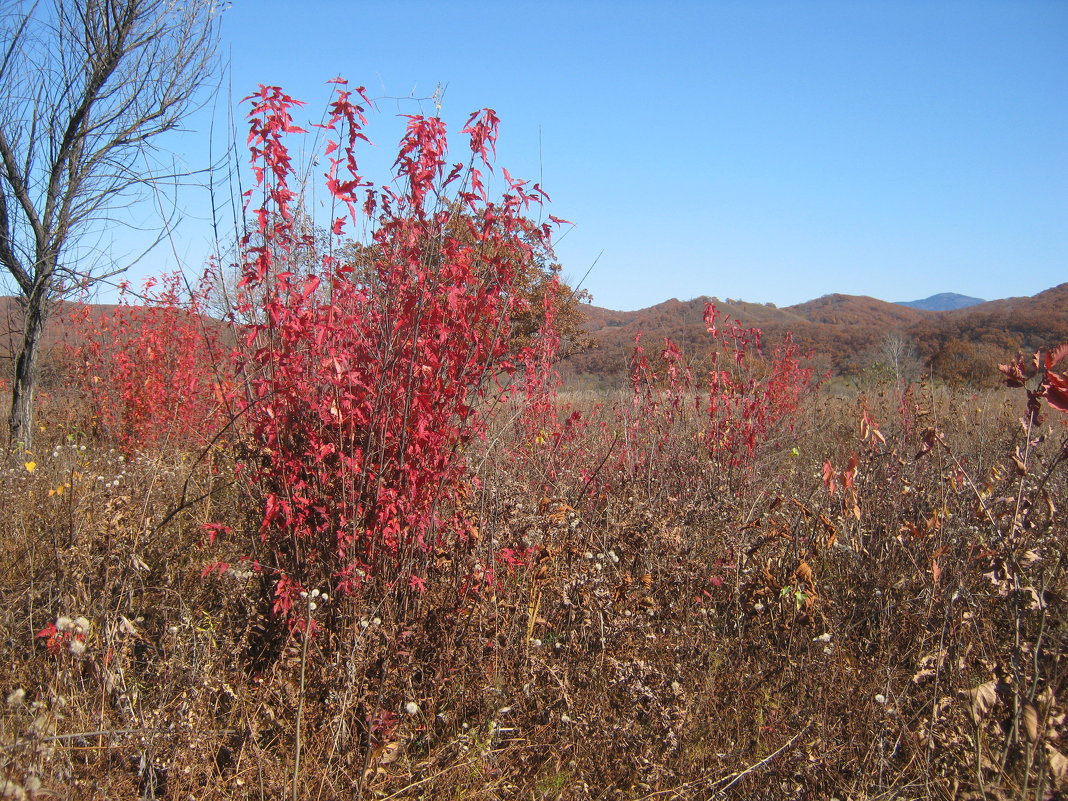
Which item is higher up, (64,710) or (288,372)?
(288,372)

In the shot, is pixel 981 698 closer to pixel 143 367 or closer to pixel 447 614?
pixel 447 614

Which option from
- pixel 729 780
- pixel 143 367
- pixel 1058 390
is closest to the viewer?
pixel 1058 390

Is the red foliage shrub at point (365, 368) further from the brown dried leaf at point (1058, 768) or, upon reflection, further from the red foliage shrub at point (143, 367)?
the red foliage shrub at point (143, 367)

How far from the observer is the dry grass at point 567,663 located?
6.95ft

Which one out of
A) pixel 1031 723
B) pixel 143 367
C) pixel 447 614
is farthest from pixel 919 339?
pixel 1031 723

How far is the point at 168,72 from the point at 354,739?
6.73 metres

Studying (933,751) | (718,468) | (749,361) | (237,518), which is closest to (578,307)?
(749,361)

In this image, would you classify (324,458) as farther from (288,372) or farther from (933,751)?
(933,751)

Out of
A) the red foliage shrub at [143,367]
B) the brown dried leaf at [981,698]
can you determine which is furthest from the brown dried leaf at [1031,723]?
the red foliage shrub at [143,367]

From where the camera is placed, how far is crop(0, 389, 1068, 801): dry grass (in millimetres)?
2117

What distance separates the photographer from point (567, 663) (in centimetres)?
272

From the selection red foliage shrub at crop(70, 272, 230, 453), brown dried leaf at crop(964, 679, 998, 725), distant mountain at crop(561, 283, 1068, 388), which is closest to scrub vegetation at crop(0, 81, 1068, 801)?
brown dried leaf at crop(964, 679, 998, 725)

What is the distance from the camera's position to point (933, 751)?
7.44 feet

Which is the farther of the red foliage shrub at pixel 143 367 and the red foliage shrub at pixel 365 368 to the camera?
the red foliage shrub at pixel 143 367
